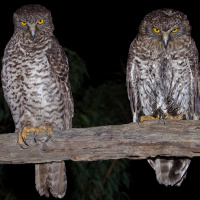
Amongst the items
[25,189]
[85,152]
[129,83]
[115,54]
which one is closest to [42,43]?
[129,83]

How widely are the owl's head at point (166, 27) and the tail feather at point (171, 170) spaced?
3.98 ft

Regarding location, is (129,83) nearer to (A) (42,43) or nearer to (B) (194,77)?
(B) (194,77)

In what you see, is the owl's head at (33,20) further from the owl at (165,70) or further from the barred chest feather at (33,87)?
the owl at (165,70)

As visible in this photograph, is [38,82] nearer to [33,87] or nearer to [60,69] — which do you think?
[33,87]

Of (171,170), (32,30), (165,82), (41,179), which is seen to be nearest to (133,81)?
(165,82)

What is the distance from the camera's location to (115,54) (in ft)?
44.5

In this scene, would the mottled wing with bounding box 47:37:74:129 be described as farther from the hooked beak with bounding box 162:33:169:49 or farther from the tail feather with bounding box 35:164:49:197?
the hooked beak with bounding box 162:33:169:49

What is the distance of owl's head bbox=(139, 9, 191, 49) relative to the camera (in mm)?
4387

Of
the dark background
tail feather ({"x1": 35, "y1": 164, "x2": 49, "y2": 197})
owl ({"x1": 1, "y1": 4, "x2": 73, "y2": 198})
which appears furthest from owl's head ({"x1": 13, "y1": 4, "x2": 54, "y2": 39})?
the dark background

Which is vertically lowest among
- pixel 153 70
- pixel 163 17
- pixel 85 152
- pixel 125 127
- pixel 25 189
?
pixel 25 189

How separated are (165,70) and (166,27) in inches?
18.4

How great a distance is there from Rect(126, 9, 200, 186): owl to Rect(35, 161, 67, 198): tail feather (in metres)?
0.98

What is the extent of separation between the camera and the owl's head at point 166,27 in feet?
14.4

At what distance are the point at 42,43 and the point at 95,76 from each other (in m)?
8.48
